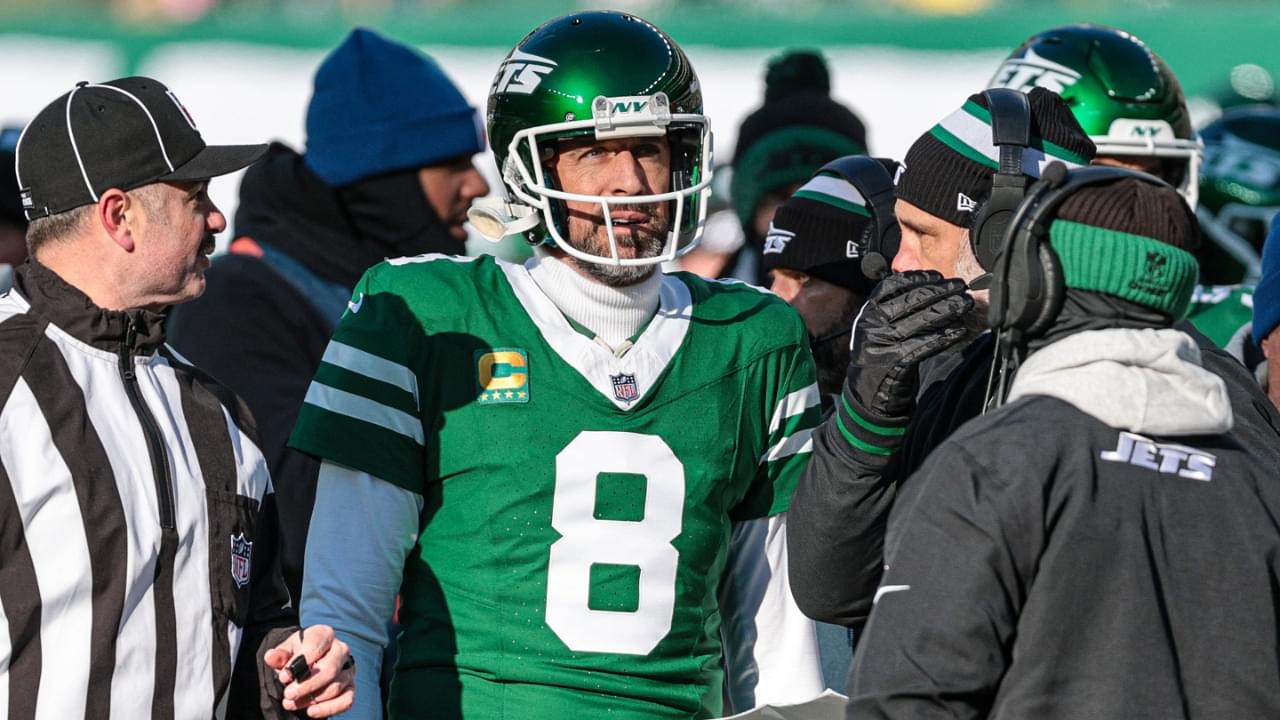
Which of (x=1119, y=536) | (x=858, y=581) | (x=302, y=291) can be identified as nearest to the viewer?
(x=1119, y=536)

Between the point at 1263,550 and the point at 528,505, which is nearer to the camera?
the point at 1263,550

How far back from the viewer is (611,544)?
2.61m

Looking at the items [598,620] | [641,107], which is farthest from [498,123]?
[598,620]

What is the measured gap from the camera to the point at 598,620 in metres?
2.59

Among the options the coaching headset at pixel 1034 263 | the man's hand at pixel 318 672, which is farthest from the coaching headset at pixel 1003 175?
the man's hand at pixel 318 672

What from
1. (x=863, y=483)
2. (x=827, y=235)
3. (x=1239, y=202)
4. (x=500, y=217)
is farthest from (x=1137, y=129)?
(x=863, y=483)

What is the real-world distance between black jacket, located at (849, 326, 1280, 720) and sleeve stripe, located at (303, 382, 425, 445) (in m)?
0.95

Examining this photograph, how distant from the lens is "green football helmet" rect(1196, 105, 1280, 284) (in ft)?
15.8

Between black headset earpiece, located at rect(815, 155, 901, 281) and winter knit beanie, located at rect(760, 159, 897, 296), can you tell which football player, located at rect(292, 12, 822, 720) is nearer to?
black headset earpiece, located at rect(815, 155, 901, 281)

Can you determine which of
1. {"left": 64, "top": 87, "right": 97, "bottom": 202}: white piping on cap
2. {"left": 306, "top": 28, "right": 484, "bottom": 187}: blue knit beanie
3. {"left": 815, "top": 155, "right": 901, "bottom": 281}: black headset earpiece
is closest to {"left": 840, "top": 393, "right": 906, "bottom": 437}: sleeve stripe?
{"left": 815, "top": 155, "right": 901, "bottom": 281}: black headset earpiece

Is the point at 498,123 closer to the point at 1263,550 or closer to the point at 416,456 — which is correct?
the point at 416,456

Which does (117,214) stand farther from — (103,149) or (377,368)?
(377,368)

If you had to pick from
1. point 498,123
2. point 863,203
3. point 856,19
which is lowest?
point 856,19

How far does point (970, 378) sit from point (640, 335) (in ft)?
1.82
